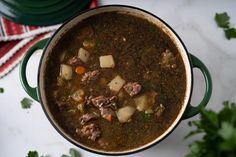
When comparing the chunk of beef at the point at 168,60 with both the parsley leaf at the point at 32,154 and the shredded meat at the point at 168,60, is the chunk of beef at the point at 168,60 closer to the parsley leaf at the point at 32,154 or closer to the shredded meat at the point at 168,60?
the shredded meat at the point at 168,60

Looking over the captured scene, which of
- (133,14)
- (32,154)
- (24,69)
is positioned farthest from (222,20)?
(32,154)

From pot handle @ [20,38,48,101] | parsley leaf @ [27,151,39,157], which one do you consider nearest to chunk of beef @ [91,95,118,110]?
pot handle @ [20,38,48,101]

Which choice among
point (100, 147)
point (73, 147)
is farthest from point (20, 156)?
point (100, 147)

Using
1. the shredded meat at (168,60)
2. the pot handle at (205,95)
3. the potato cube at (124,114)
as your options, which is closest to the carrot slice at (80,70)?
the potato cube at (124,114)

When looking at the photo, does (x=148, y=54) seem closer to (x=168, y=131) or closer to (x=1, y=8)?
(x=168, y=131)

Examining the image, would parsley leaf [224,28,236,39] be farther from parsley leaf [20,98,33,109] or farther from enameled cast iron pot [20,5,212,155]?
parsley leaf [20,98,33,109]
